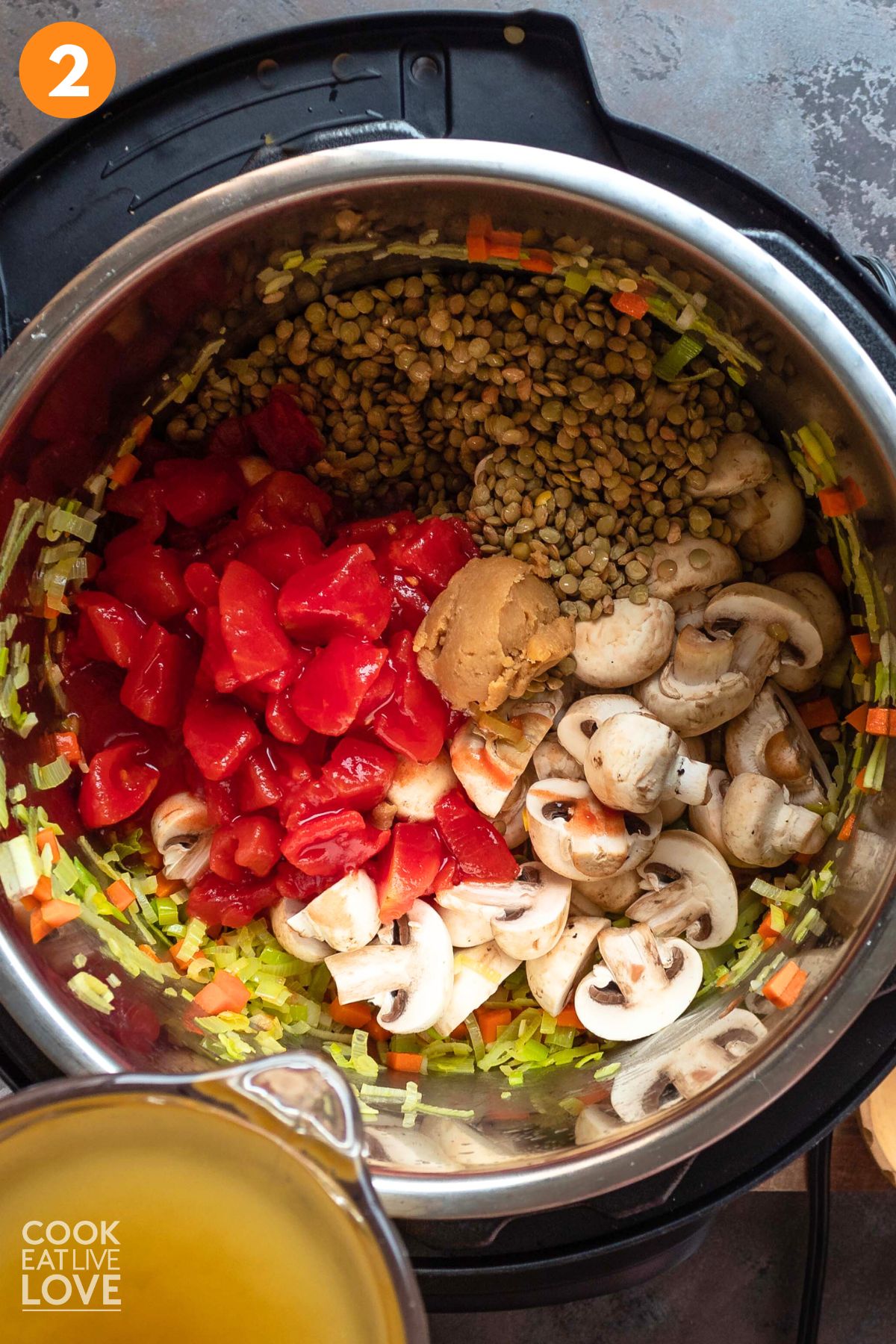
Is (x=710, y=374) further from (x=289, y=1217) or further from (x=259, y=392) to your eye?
(x=289, y=1217)

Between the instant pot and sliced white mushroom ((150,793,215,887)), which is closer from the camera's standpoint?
the instant pot

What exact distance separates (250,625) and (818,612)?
825 millimetres

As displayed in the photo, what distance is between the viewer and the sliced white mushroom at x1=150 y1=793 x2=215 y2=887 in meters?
1.49

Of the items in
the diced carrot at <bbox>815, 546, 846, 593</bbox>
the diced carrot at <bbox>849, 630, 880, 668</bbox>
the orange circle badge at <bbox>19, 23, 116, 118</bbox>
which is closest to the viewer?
the diced carrot at <bbox>849, 630, 880, 668</bbox>

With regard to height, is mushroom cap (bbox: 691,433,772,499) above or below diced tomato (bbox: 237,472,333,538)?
above

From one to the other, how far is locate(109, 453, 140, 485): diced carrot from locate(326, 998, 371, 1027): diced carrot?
85 centimetres

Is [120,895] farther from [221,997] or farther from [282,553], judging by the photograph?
[282,553]

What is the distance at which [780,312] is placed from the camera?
3.70 ft

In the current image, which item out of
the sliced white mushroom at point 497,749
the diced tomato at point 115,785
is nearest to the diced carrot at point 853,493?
the sliced white mushroom at point 497,749

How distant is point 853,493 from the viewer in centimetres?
128

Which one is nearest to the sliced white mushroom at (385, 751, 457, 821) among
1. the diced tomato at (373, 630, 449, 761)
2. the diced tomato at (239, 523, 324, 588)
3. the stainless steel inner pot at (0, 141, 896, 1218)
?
the diced tomato at (373, 630, 449, 761)

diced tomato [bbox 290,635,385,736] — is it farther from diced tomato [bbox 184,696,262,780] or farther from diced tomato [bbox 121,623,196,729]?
diced tomato [bbox 121,623,196,729]

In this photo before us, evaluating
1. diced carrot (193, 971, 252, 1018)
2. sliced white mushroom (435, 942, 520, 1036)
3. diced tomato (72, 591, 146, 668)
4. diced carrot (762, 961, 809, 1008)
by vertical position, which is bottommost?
diced carrot (193, 971, 252, 1018)

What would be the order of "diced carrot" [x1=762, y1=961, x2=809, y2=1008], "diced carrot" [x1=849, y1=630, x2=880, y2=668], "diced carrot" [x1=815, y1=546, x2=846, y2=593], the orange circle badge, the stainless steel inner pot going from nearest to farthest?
1. the stainless steel inner pot
2. "diced carrot" [x1=762, y1=961, x2=809, y2=1008]
3. "diced carrot" [x1=849, y1=630, x2=880, y2=668]
4. "diced carrot" [x1=815, y1=546, x2=846, y2=593]
5. the orange circle badge
